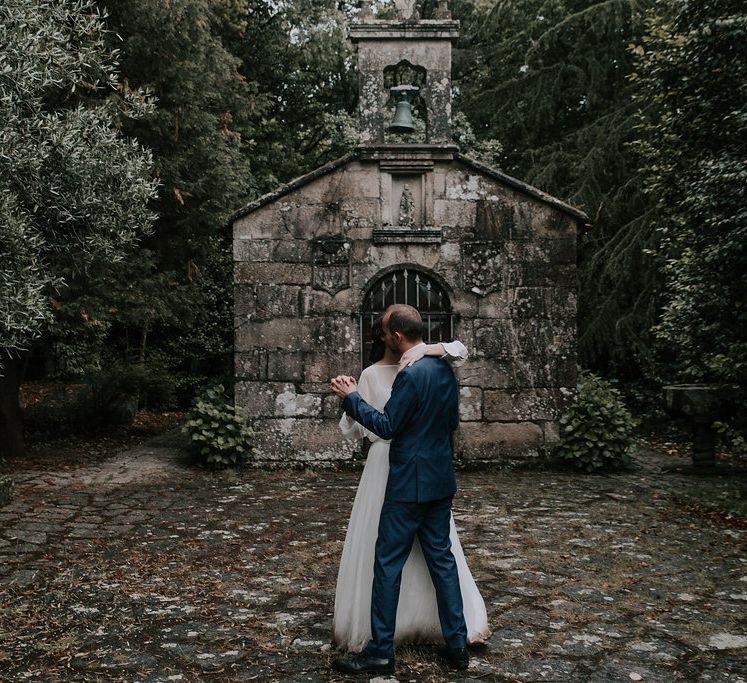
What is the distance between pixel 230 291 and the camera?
15461mm

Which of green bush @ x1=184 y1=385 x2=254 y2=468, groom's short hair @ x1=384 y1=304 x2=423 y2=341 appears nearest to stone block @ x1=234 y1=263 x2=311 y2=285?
green bush @ x1=184 y1=385 x2=254 y2=468

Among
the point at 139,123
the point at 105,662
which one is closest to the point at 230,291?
the point at 139,123

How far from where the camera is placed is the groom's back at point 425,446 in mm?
3746

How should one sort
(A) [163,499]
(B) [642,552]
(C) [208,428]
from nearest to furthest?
(B) [642,552] → (A) [163,499] → (C) [208,428]

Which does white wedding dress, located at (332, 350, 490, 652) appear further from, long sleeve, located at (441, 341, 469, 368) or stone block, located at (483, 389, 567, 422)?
stone block, located at (483, 389, 567, 422)

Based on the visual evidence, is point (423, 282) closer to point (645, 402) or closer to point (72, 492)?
point (72, 492)

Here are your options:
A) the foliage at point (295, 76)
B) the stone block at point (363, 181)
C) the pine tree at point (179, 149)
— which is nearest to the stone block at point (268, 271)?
the pine tree at point (179, 149)

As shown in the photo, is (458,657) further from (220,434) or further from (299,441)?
(220,434)

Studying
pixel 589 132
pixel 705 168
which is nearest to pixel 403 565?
pixel 705 168

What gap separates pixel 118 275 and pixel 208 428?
2.58 meters

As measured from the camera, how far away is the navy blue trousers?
369 cm

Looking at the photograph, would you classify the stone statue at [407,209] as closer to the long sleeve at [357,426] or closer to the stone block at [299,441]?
the stone block at [299,441]

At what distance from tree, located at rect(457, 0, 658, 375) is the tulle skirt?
1071 cm

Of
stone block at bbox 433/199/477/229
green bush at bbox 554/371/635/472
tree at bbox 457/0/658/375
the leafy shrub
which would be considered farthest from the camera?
tree at bbox 457/0/658/375
